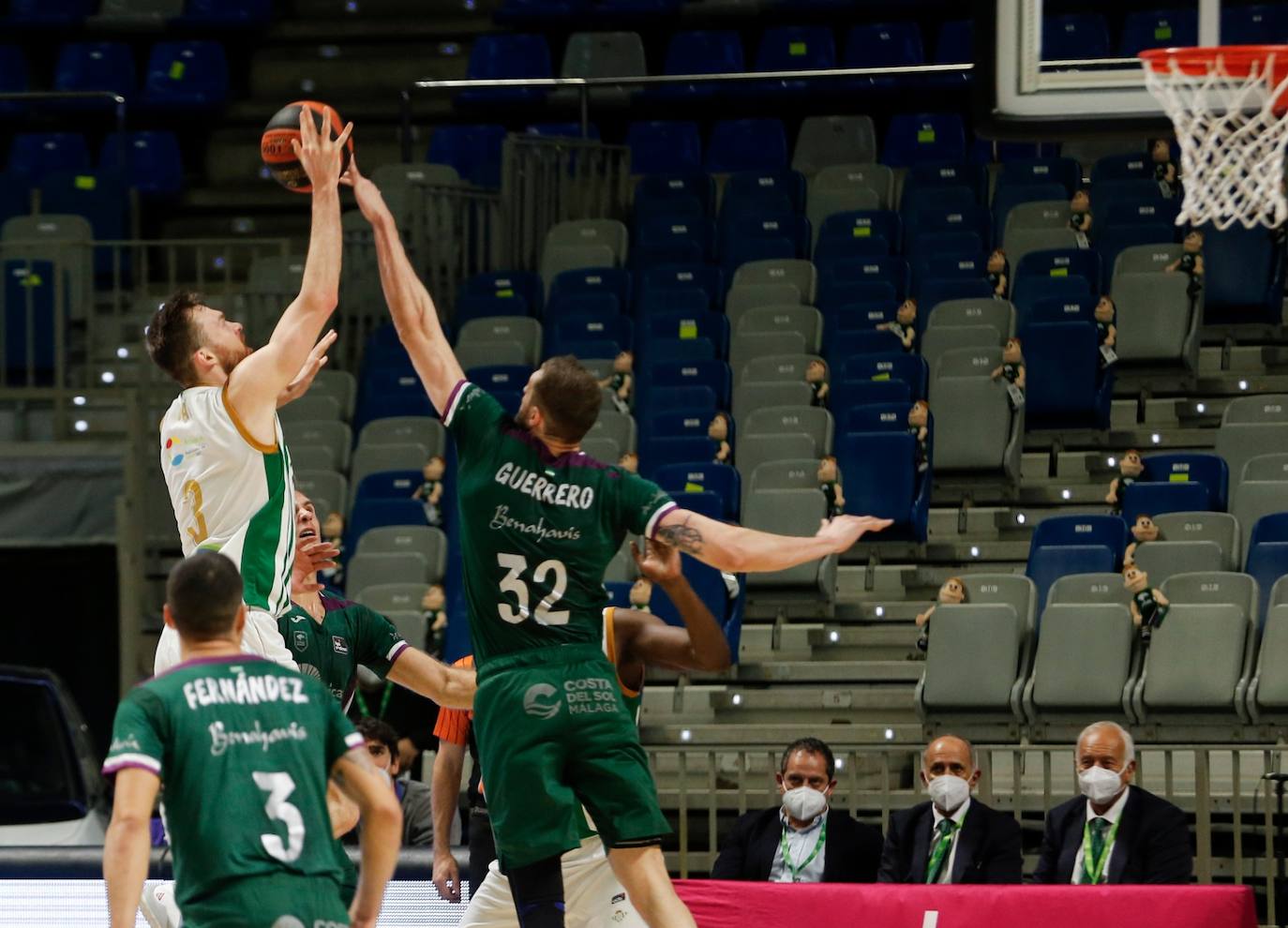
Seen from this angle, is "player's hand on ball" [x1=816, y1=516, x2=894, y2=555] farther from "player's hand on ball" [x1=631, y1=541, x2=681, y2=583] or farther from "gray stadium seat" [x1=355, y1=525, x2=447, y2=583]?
"gray stadium seat" [x1=355, y1=525, x2=447, y2=583]

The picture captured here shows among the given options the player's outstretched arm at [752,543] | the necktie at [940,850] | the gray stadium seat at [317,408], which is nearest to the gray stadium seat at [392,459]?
the gray stadium seat at [317,408]

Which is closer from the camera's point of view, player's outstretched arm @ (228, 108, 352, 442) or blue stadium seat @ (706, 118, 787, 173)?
player's outstretched arm @ (228, 108, 352, 442)

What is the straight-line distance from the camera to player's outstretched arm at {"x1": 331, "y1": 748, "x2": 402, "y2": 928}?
4.72 m

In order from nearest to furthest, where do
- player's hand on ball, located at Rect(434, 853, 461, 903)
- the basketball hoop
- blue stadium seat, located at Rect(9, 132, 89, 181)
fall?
the basketball hoop → player's hand on ball, located at Rect(434, 853, 461, 903) → blue stadium seat, located at Rect(9, 132, 89, 181)

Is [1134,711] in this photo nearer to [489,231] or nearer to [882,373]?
[882,373]

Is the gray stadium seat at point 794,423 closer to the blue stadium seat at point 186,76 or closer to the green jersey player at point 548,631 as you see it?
the green jersey player at point 548,631

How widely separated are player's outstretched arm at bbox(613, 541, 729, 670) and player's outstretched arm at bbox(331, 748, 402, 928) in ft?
3.44

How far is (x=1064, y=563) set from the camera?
40.7 feet

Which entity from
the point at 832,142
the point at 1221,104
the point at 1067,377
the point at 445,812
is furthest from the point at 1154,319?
the point at 445,812

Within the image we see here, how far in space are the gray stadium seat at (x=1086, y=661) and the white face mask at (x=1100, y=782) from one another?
243 cm

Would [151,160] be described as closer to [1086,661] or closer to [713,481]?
[713,481]

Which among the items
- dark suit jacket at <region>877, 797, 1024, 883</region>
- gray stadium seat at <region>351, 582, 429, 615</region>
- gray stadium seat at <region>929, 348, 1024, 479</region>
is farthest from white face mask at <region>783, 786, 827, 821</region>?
gray stadium seat at <region>929, 348, 1024, 479</region>

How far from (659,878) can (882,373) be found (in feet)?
27.7

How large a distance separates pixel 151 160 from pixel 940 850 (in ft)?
39.1
